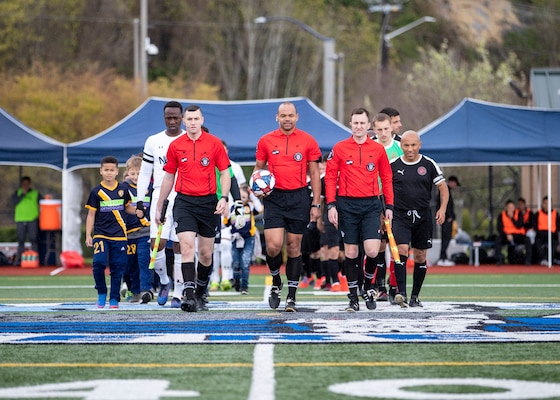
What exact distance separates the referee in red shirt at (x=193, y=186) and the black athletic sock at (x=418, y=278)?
2332 millimetres

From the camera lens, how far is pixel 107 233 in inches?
493

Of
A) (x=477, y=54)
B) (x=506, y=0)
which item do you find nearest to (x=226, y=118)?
(x=477, y=54)

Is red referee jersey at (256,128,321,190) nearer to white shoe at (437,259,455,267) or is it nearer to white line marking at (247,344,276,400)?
white line marking at (247,344,276,400)

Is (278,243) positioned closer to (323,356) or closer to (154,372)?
(323,356)

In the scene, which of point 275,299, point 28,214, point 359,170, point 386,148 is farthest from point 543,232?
point 275,299

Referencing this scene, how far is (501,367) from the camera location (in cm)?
739

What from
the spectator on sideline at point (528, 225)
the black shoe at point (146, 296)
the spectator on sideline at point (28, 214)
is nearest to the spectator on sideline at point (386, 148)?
the black shoe at point (146, 296)

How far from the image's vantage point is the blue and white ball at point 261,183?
11320 mm

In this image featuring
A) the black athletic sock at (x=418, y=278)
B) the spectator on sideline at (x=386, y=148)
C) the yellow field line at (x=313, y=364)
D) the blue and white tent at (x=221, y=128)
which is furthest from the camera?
the blue and white tent at (x=221, y=128)

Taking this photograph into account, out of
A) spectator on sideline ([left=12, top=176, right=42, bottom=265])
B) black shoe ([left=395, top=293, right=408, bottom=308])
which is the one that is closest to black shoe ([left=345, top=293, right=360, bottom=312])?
black shoe ([left=395, top=293, right=408, bottom=308])

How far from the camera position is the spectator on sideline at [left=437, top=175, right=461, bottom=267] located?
874 inches

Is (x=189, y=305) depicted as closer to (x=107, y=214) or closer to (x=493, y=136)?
(x=107, y=214)

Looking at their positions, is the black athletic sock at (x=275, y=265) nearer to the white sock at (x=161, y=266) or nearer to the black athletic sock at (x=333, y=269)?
the white sock at (x=161, y=266)

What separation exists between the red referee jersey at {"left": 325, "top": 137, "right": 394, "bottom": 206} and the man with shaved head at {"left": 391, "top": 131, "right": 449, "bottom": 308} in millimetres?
549
